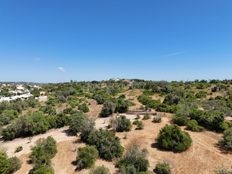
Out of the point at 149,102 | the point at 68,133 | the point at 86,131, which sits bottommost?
the point at 68,133

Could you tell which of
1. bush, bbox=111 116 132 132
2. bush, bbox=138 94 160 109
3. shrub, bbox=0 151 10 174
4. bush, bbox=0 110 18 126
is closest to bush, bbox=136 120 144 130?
bush, bbox=111 116 132 132

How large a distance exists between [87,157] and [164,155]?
330 inches

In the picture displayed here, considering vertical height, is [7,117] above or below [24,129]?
below

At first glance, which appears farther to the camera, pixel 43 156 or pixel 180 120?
pixel 180 120

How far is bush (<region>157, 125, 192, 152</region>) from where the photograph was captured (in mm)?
26453

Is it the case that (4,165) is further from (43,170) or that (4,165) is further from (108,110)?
(108,110)

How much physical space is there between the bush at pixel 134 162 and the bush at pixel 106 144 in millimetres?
1508

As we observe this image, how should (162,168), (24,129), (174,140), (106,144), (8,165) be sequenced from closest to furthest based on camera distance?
(162,168)
(8,165)
(174,140)
(106,144)
(24,129)

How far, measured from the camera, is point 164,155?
2608 centimetres

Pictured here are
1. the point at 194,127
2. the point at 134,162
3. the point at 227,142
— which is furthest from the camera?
the point at 194,127

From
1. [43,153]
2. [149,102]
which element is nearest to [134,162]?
[43,153]

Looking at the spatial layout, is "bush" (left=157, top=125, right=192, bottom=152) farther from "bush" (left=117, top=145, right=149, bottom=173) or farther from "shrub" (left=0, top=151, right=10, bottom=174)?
"shrub" (left=0, top=151, right=10, bottom=174)

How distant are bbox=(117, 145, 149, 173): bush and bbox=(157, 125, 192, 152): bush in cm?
314

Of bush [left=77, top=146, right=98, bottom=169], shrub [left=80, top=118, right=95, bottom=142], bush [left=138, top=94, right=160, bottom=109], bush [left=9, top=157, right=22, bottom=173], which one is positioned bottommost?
bush [left=9, top=157, right=22, bottom=173]
